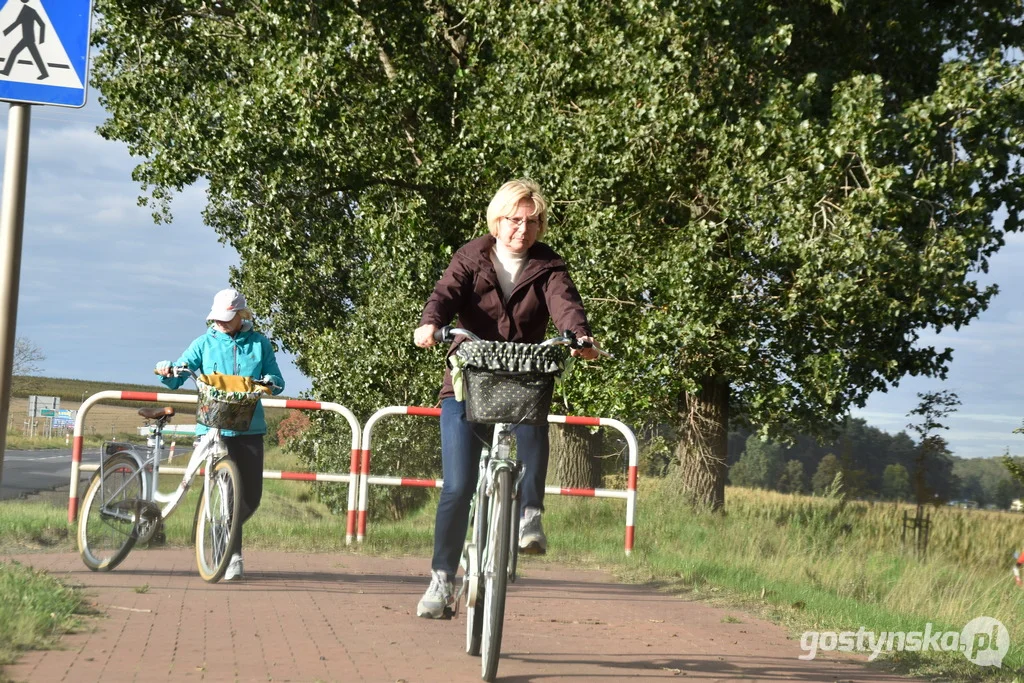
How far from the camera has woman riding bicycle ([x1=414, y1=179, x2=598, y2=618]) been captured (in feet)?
17.7

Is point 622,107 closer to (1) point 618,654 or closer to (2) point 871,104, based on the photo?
(2) point 871,104

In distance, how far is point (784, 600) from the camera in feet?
27.0

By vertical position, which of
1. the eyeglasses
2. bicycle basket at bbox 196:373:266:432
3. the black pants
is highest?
the eyeglasses

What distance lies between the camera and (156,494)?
26.8 ft

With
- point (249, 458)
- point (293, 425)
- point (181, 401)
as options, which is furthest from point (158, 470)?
point (293, 425)

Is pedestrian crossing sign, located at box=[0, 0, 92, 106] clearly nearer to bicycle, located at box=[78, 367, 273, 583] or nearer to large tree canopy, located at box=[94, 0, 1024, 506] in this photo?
bicycle, located at box=[78, 367, 273, 583]

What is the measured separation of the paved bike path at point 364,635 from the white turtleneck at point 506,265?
1755mm

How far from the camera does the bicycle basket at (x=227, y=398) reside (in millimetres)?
7562

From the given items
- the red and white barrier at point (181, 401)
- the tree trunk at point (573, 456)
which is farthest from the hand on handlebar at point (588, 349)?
the tree trunk at point (573, 456)

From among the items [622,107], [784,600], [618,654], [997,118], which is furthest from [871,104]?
[618,654]

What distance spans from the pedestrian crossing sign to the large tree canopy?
9.24 meters

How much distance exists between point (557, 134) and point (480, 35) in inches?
91.6

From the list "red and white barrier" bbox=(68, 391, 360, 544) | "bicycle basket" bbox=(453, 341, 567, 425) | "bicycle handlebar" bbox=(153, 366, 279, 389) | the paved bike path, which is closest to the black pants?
"bicycle handlebar" bbox=(153, 366, 279, 389)

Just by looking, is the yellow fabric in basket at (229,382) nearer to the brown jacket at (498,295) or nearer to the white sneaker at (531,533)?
the brown jacket at (498,295)
